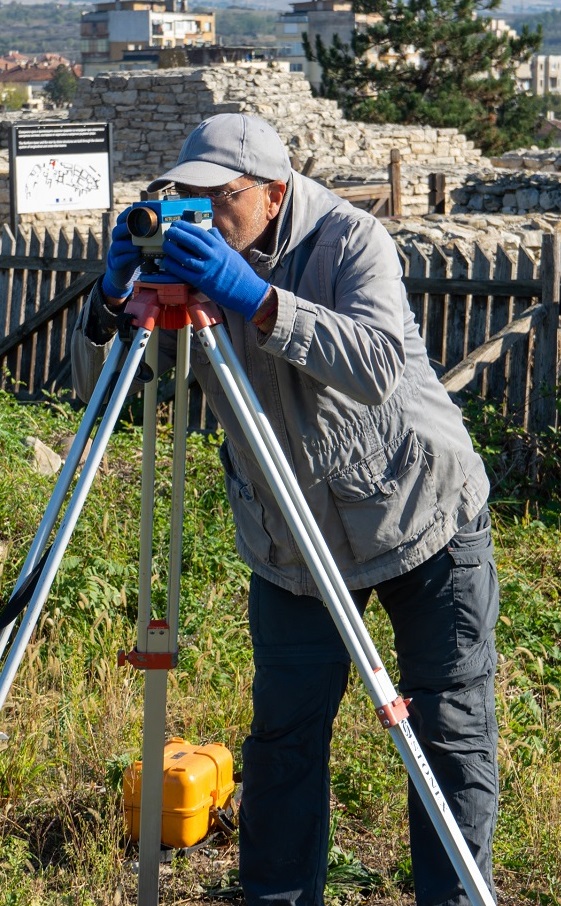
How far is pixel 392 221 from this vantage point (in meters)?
9.62

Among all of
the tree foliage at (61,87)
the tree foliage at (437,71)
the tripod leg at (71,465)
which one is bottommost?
the tripod leg at (71,465)

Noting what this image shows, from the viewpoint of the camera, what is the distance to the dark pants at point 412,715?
2.54 m

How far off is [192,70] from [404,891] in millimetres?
18021

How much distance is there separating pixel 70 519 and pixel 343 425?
25.8 inches

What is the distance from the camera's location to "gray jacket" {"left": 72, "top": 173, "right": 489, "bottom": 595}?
2357 mm

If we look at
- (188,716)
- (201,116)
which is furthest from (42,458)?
(201,116)

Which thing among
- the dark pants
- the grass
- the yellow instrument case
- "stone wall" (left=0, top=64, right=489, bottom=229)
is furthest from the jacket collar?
"stone wall" (left=0, top=64, right=489, bottom=229)

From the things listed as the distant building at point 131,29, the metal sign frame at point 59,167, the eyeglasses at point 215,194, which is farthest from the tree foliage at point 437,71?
the distant building at point 131,29

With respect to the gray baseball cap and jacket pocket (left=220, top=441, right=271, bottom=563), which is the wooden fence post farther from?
the gray baseball cap

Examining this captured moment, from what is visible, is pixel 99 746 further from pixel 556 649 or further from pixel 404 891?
pixel 556 649

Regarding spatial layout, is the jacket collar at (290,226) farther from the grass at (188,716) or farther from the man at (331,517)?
the grass at (188,716)

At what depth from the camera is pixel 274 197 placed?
7.78ft

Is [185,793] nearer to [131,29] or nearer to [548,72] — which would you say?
[131,29]

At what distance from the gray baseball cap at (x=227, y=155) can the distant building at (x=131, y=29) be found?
354 ft
